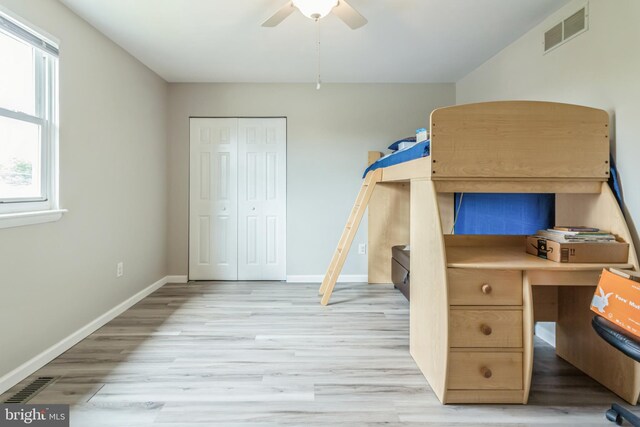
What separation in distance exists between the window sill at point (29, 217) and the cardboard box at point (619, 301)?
300 centimetres

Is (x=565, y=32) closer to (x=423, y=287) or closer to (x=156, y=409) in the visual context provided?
(x=423, y=287)

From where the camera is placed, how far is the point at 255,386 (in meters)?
1.95

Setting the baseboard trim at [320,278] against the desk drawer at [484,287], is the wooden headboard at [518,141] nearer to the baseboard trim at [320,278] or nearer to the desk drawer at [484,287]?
the desk drawer at [484,287]

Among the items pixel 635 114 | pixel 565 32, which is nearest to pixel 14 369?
pixel 635 114

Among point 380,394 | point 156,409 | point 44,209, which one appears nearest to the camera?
point 156,409

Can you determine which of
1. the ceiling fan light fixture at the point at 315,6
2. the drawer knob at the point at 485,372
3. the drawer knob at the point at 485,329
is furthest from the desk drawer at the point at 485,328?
the ceiling fan light fixture at the point at 315,6

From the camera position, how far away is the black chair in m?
1.41

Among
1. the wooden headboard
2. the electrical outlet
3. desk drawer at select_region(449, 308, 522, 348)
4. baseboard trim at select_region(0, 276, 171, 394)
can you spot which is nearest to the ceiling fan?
the wooden headboard

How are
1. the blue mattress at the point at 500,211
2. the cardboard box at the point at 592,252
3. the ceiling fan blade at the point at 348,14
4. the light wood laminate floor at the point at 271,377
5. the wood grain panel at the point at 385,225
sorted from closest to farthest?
the light wood laminate floor at the point at 271,377 < the cardboard box at the point at 592,252 < the ceiling fan blade at the point at 348,14 < the blue mattress at the point at 500,211 < the wood grain panel at the point at 385,225

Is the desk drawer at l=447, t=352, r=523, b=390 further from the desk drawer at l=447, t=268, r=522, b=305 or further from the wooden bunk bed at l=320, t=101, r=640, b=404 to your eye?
the desk drawer at l=447, t=268, r=522, b=305

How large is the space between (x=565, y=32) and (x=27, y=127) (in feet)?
11.6

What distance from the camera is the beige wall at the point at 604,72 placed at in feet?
6.22

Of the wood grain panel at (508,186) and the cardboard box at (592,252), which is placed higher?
the wood grain panel at (508,186)

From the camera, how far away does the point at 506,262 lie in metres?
1.83
